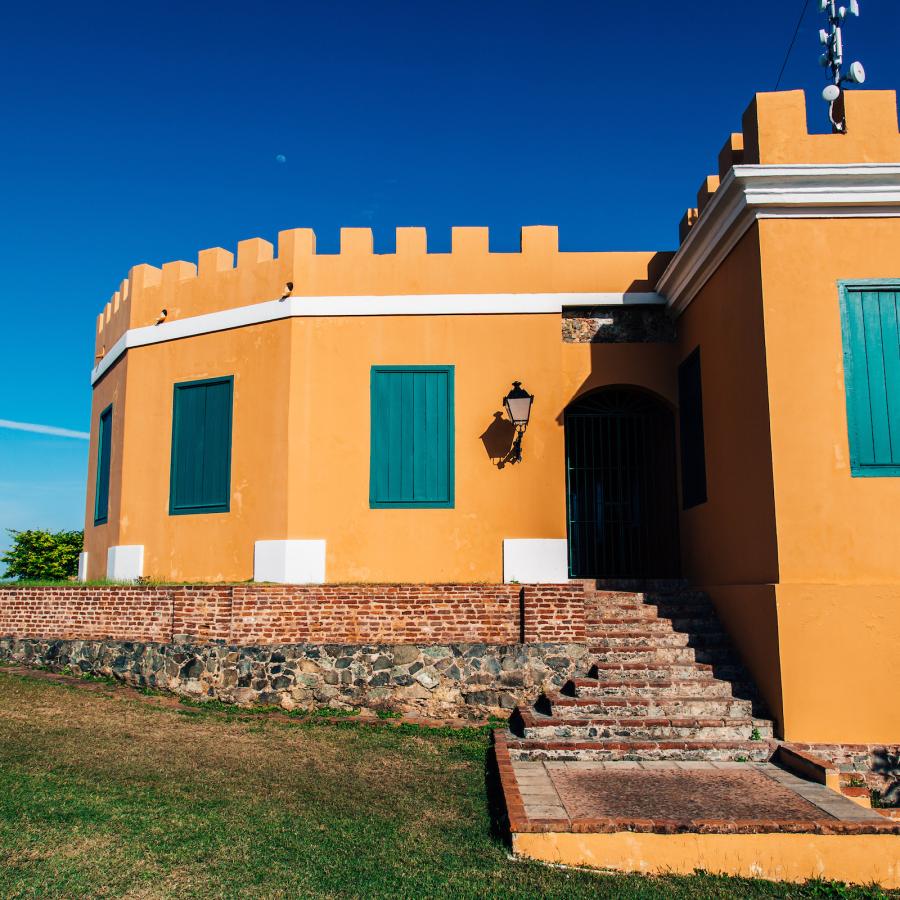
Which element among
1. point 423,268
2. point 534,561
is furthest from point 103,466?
point 534,561

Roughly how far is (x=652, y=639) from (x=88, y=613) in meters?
6.49

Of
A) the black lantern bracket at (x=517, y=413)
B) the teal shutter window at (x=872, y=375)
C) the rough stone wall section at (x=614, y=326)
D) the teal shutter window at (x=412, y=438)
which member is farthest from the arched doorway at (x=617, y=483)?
the teal shutter window at (x=872, y=375)

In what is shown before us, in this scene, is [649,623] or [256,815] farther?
[649,623]

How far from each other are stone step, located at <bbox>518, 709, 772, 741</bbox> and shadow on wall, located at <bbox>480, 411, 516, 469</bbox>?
3.55 m

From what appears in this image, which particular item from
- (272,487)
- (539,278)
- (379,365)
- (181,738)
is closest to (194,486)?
(272,487)

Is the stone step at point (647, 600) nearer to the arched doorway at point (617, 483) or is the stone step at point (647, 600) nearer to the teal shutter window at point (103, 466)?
the arched doorway at point (617, 483)

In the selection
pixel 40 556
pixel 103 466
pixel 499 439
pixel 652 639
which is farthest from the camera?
pixel 40 556

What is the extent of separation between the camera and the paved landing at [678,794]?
558 cm

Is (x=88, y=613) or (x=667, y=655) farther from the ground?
(x=88, y=613)

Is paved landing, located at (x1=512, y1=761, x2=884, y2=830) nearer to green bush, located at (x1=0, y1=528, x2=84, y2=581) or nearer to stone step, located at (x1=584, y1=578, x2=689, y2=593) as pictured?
stone step, located at (x1=584, y1=578, x2=689, y2=593)

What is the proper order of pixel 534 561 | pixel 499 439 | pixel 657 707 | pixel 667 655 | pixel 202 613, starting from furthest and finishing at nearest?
pixel 499 439 < pixel 534 561 < pixel 202 613 < pixel 667 655 < pixel 657 707

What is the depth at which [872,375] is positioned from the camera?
789 centimetres

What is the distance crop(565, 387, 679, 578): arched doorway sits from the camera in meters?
11.4

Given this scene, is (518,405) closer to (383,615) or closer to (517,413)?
(517,413)
